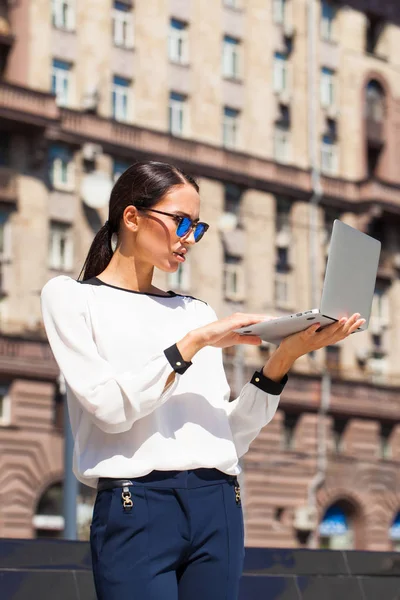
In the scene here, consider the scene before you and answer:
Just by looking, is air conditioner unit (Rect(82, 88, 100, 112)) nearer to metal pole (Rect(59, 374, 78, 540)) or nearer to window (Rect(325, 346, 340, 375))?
window (Rect(325, 346, 340, 375))

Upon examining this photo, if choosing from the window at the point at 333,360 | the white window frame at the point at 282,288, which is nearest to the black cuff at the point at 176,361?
the white window frame at the point at 282,288

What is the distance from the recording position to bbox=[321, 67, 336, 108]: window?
4234 cm

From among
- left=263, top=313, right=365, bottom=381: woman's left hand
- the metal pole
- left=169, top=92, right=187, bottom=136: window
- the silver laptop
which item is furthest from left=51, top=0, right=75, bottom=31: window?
the silver laptop

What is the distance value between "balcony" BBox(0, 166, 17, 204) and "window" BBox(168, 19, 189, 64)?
7.19 m

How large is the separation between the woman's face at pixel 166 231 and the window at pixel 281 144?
124 feet

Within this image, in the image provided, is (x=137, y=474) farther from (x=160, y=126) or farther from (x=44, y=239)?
(x=160, y=126)

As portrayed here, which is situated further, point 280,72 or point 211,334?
point 280,72

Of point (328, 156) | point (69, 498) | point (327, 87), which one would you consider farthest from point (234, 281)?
point (69, 498)

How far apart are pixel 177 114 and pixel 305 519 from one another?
39.8 ft

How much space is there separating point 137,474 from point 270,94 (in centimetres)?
3820

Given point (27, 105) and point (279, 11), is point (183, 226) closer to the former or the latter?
point (27, 105)

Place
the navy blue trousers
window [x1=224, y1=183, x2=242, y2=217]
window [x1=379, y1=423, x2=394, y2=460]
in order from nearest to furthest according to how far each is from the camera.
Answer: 1. the navy blue trousers
2. window [x1=224, y1=183, x2=242, y2=217]
3. window [x1=379, y1=423, x2=394, y2=460]

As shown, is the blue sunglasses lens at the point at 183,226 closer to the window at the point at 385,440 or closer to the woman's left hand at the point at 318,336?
the woman's left hand at the point at 318,336

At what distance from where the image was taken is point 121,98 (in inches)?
1435
